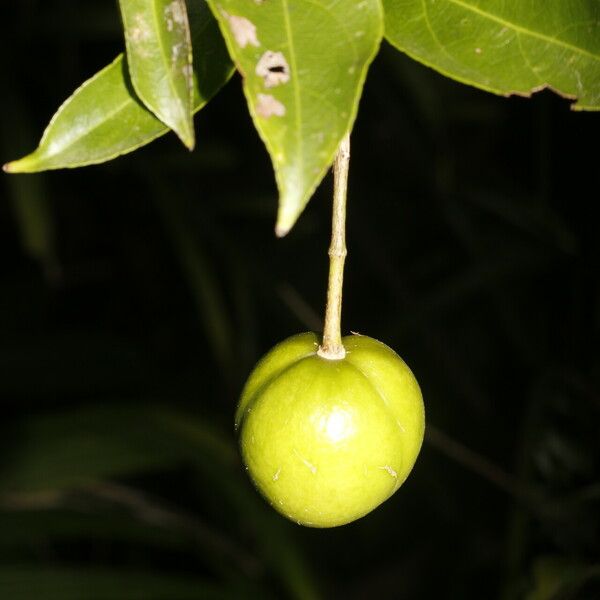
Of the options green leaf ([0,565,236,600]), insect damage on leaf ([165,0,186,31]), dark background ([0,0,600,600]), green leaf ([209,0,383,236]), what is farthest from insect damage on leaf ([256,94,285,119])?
green leaf ([0,565,236,600])

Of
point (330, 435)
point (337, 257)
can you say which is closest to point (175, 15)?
point (337, 257)

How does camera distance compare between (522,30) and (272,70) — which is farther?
(522,30)

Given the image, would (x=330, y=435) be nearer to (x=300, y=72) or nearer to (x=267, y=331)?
(x=300, y=72)

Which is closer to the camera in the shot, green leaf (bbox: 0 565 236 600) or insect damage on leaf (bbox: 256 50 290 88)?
insect damage on leaf (bbox: 256 50 290 88)

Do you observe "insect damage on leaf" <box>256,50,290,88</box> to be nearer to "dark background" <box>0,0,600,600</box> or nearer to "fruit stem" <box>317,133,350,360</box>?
"fruit stem" <box>317,133,350,360</box>

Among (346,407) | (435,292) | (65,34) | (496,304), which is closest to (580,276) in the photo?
(496,304)

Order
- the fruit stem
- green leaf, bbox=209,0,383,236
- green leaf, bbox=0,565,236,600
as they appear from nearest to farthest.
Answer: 1. green leaf, bbox=209,0,383,236
2. the fruit stem
3. green leaf, bbox=0,565,236,600

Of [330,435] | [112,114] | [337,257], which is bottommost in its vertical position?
[330,435]

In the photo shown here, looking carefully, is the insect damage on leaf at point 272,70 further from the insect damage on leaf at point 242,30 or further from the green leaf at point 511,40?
the green leaf at point 511,40
